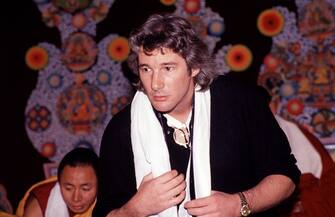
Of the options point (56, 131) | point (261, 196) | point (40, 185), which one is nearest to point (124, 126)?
point (261, 196)

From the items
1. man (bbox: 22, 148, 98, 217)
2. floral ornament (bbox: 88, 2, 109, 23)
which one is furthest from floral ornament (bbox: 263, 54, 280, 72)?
man (bbox: 22, 148, 98, 217)

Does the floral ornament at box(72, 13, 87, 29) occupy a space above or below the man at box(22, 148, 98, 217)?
above

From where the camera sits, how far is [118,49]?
3.53 m

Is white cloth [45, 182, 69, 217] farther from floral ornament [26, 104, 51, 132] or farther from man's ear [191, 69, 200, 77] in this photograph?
man's ear [191, 69, 200, 77]

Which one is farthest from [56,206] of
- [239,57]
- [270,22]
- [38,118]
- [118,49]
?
[270,22]

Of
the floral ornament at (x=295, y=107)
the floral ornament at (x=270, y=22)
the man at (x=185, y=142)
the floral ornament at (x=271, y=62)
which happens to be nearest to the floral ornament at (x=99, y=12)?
the floral ornament at (x=270, y=22)

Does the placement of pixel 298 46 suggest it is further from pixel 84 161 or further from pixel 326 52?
pixel 84 161

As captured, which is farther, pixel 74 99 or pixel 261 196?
pixel 74 99

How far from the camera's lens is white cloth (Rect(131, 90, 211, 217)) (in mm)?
1446

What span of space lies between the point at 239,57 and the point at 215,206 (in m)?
2.17

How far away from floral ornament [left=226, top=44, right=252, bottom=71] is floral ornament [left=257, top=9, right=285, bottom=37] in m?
0.19

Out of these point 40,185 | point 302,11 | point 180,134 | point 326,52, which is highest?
point 302,11

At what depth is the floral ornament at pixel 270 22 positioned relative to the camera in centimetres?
322

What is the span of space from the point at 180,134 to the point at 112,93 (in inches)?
83.3
